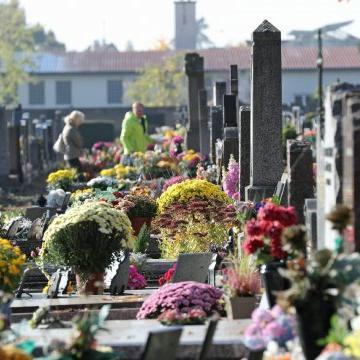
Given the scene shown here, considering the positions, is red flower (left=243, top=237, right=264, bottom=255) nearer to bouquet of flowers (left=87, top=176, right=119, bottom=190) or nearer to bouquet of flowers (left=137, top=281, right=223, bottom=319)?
bouquet of flowers (left=137, top=281, right=223, bottom=319)

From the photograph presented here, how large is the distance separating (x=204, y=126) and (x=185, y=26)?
10133 centimetres

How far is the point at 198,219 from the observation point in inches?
772

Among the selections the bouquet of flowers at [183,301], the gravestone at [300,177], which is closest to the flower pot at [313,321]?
the bouquet of flowers at [183,301]

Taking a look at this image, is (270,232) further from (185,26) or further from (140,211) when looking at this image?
(185,26)

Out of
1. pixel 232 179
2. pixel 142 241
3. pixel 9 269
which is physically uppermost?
pixel 232 179

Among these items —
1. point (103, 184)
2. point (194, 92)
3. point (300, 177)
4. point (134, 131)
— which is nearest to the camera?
point (300, 177)

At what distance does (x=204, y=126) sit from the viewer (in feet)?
126

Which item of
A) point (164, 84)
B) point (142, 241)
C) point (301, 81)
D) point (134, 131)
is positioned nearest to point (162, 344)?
point (142, 241)

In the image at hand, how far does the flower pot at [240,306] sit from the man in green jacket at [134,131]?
61.5 feet

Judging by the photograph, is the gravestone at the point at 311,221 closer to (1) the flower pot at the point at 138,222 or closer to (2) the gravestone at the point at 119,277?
(2) the gravestone at the point at 119,277

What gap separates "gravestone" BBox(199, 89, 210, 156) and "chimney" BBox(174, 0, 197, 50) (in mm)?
98067

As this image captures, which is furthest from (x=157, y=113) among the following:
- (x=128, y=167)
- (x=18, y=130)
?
(x=128, y=167)

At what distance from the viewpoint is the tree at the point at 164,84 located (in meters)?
93.5

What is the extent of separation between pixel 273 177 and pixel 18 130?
23.2m
